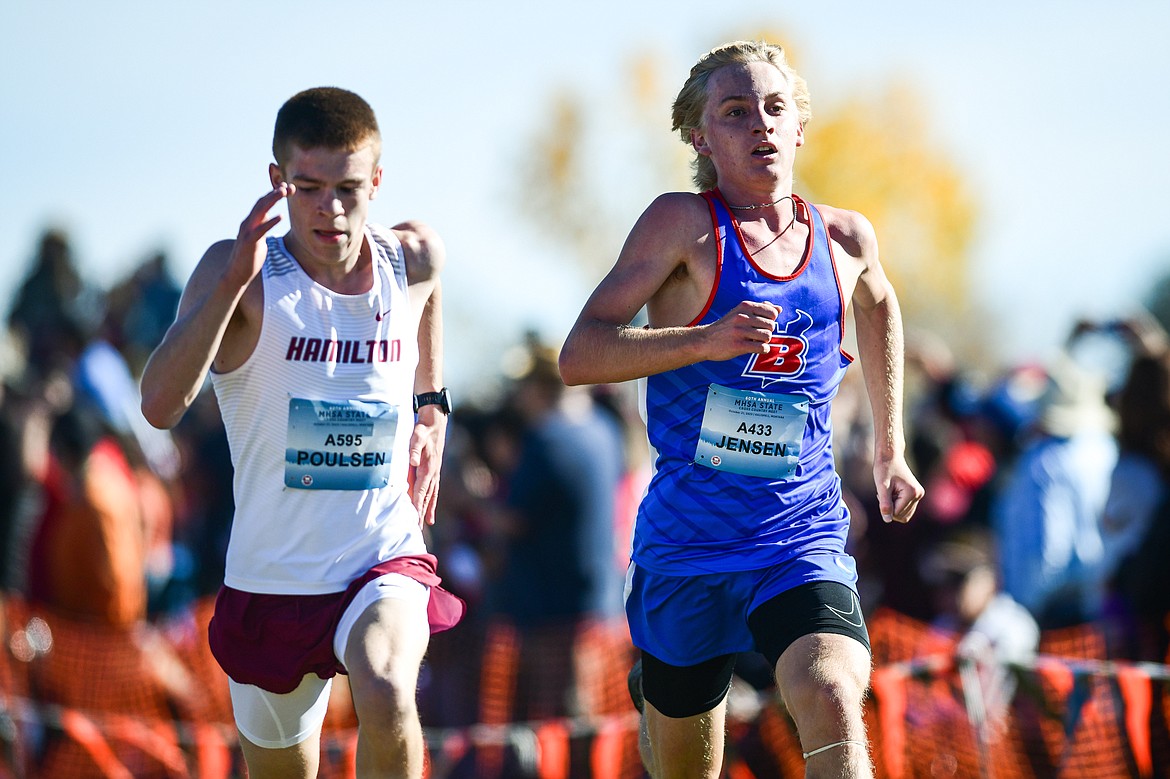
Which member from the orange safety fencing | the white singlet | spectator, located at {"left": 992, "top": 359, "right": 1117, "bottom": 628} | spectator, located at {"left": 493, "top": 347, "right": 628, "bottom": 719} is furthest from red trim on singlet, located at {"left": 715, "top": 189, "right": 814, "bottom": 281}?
spectator, located at {"left": 493, "top": 347, "right": 628, "bottom": 719}

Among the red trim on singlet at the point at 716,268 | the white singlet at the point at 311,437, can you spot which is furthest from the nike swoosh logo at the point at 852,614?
the white singlet at the point at 311,437

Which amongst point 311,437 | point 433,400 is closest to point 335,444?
point 311,437

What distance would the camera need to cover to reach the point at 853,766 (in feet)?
12.3

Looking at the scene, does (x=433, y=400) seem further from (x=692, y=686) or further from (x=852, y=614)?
(x=852, y=614)

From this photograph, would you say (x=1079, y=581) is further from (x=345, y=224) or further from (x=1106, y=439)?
(x=345, y=224)

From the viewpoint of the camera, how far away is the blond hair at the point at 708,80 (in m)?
4.43

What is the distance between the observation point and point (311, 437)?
4.37 m

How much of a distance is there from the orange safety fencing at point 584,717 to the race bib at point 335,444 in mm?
3371

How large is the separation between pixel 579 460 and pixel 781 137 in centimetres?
426

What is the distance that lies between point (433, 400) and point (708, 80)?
133 cm

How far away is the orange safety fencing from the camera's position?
21.8ft

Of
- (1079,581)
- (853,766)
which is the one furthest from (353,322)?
(1079,581)

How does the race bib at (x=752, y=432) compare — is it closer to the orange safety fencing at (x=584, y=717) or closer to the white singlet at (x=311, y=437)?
the white singlet at (x=311, y=437)

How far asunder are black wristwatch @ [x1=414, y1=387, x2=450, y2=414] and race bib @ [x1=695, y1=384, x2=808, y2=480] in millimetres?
945
